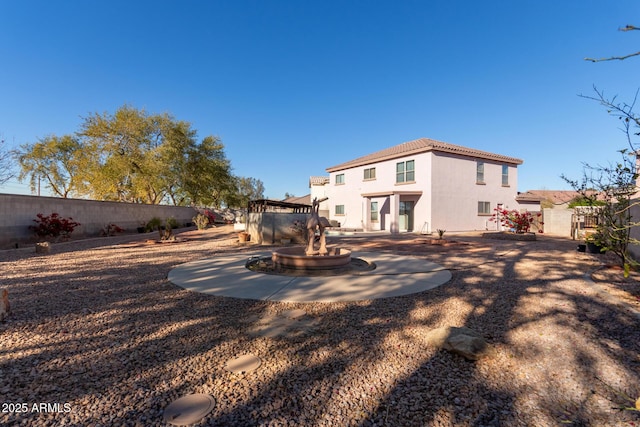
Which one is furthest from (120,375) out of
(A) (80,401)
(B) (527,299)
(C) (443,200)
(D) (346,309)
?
(C) (443,200)

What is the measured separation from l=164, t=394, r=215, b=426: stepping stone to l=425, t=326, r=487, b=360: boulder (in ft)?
8.36

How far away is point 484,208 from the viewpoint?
22.4m

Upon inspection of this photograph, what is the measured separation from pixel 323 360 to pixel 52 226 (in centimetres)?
1530

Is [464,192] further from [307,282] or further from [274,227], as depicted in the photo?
[307,282]

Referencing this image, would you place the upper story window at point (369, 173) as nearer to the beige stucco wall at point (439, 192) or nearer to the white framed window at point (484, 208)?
the beige stucco wall at point (439, 192)

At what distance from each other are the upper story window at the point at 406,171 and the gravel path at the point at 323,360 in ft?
53.2

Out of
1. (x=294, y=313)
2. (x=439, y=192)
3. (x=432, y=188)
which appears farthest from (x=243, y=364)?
(x=439, y=192)

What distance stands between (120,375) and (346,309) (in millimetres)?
3017

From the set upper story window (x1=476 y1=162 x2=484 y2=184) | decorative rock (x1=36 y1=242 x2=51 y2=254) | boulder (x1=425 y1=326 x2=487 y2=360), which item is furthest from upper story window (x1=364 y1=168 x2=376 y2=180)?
boulder (x1=425 y1=326 x2=487 y2=360)

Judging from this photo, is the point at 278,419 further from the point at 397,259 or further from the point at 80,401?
the point at 397,259

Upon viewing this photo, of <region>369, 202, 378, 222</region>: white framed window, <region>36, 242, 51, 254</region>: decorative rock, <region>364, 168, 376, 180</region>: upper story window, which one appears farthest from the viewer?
<region>364, 168, 376, 180</region>: upper story window

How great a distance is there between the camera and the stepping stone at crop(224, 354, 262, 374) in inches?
113

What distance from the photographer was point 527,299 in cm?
515

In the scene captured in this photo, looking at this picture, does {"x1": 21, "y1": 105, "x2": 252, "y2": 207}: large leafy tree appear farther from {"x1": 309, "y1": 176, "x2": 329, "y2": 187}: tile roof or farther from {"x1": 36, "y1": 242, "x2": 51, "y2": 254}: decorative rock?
{"x1": 36, "y1": 242, "x2": 51, "y2": 254}: decorative rock
